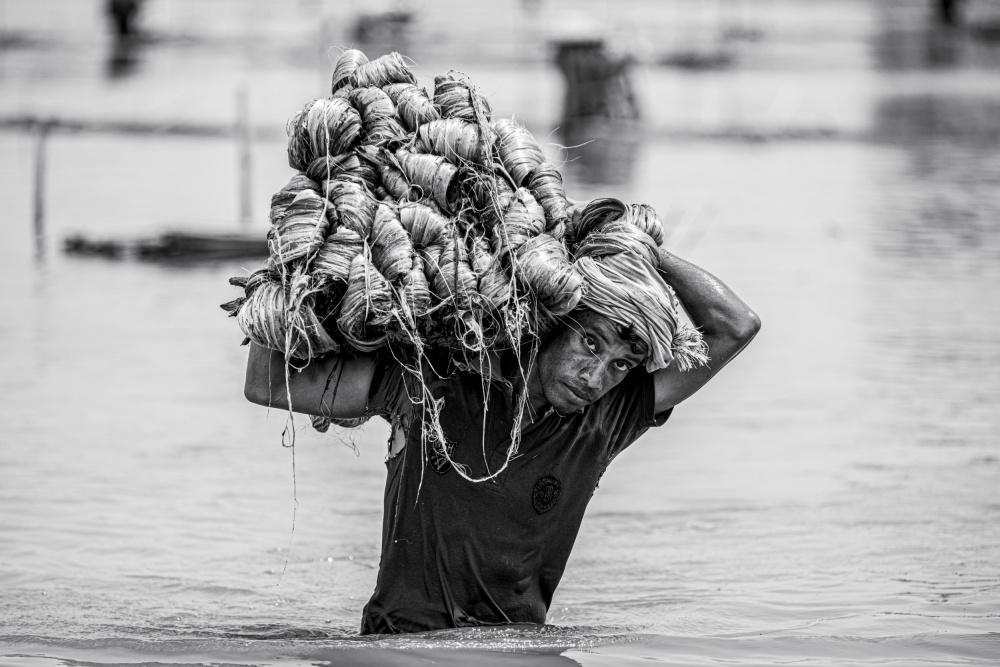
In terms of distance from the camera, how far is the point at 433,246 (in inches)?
113

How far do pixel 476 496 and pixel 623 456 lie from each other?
8.97ft

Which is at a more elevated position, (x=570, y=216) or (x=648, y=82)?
(x=570, y=216)

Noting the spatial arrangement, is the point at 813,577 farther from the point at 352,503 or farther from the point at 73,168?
the point at 73,168

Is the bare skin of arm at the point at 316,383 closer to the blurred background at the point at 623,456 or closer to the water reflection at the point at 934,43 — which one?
the blurred background at the point at 623,456

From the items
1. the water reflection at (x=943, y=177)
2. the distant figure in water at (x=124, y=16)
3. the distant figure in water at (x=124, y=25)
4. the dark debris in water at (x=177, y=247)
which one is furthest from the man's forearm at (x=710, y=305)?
the distant figure in water at (x=124, y=16)

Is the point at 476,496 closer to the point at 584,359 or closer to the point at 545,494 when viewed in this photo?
the point at 545,494

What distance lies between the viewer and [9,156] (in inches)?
554

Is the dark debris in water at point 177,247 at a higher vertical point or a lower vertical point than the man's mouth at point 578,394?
lower

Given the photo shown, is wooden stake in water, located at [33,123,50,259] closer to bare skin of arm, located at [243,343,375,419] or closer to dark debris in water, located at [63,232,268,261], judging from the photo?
dark debris in water, located at [63,232,268,261]

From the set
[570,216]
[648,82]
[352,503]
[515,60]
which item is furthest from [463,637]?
[515,60]

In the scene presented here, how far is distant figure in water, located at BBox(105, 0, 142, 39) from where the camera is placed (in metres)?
30.1

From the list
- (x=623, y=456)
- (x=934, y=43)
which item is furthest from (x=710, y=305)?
(x=934, y=43)

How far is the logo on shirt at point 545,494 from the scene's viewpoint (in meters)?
3.00

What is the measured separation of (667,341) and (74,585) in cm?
223
